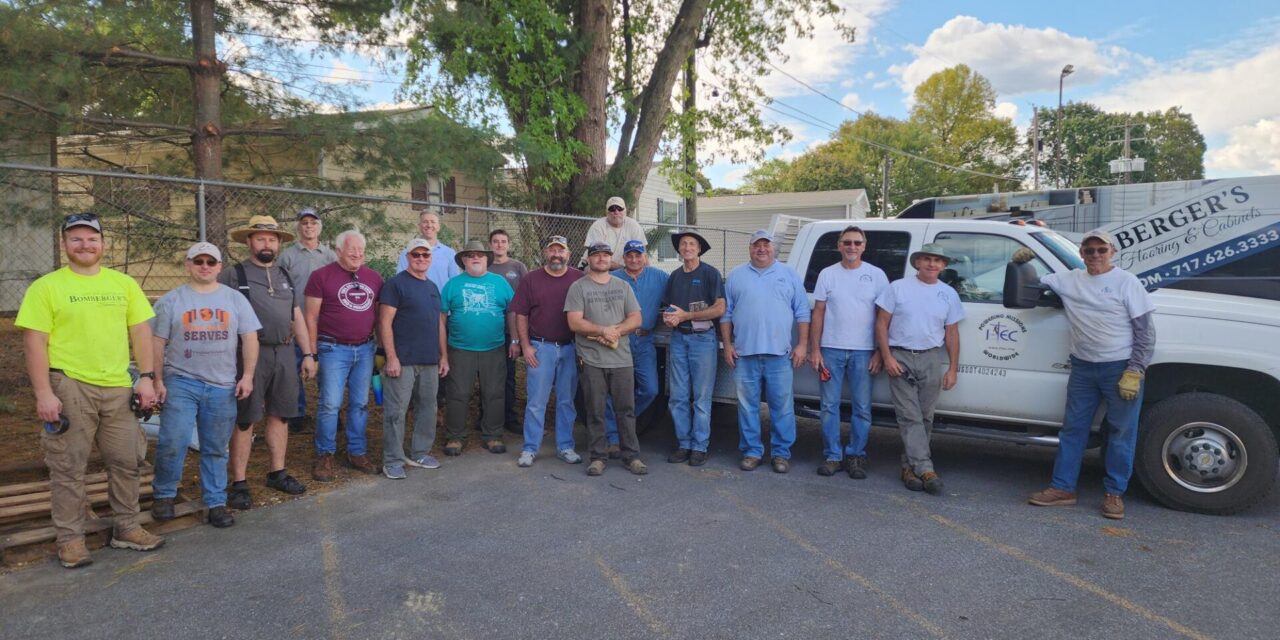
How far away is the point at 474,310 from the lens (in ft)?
20.6

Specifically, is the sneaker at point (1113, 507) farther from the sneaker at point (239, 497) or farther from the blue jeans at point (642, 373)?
the sneaker at point (239, 497)

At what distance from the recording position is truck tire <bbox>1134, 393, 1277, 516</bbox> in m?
4.70

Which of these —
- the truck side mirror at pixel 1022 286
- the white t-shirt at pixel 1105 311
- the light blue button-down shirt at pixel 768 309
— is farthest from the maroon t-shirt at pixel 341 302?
the white t-shirt at pixel 1105 311

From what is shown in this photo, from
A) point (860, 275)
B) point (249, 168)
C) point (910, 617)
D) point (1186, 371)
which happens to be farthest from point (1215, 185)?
point (249, 168)

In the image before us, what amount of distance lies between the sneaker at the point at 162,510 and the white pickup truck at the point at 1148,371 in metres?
4.82

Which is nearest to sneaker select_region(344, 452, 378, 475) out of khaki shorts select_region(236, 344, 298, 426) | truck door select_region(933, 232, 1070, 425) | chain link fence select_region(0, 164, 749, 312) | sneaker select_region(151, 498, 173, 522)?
khaki shorts select_region(236, 344, 298, 426)

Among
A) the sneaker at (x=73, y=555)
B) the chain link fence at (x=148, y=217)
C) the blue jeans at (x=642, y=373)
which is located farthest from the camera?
the chain link fence at (x=148, y=217)

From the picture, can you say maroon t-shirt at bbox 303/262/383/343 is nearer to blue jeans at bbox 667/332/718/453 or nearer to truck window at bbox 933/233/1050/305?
blue jeans at bbox 667/332/718/453

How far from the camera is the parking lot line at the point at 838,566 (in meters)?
3.39

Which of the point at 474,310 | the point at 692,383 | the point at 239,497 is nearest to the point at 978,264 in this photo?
the point at 692,383

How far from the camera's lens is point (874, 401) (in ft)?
19.4

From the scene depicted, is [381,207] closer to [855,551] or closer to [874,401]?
[874,401]

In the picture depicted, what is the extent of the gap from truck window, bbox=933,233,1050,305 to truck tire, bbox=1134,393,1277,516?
4.05ft

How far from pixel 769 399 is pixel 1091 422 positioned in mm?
2165
